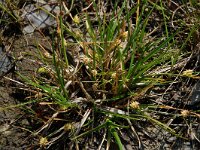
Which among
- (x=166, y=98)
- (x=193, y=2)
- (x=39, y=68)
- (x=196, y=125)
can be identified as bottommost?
(x=196, y=125)

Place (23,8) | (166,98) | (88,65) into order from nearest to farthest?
(88,65) < (166,98) < (23,8)

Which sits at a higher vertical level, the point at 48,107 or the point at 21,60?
the point at 21,60

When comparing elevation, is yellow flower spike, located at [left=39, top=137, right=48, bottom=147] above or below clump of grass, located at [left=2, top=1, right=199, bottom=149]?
below

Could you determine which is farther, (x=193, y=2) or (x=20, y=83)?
(x=193, y=2)

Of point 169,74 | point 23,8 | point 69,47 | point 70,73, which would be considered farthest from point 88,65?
point 23,8

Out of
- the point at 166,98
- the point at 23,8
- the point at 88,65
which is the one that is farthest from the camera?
the point at 23,8

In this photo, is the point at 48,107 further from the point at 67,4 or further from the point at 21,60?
the point at 67,4

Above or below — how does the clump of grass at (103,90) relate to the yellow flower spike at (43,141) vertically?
above

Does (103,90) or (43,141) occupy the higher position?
(103,90)
